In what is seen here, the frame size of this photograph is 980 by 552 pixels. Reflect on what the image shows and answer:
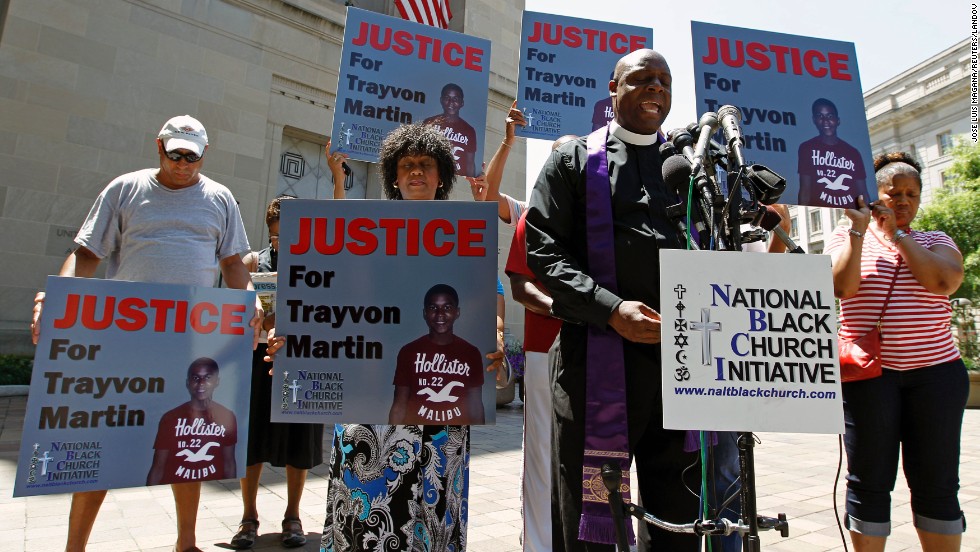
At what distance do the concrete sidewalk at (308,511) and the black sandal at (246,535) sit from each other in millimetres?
53

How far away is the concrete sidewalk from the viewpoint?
10.4 feet

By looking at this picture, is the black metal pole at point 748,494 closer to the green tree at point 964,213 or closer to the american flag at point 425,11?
the american flag at point 425,11

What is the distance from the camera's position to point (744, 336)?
1405mm

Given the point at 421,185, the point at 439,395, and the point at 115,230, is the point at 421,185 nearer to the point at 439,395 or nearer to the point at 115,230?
the point at 439,395

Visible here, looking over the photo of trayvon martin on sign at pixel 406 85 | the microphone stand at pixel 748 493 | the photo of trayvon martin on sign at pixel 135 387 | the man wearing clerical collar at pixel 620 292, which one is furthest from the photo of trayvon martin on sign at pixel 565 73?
the microphone stand at pixel 748 493

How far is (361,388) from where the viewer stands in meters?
2.12

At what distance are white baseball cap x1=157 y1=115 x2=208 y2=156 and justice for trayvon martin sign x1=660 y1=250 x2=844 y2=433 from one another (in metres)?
2.35

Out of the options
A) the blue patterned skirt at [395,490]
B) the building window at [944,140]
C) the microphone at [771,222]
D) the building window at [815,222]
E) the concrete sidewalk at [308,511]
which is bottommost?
the concrete sidewalk at [308,511]

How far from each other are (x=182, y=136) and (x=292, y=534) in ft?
7.12

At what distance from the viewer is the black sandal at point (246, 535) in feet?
10.2

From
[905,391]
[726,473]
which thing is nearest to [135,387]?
[726,473]

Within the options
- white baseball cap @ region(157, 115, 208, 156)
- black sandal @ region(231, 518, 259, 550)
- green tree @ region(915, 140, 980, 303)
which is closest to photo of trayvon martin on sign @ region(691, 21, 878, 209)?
white baseball cap @ region(157, 115, 208, 156)

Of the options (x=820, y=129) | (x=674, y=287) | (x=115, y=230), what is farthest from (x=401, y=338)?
(x=820, y=129)

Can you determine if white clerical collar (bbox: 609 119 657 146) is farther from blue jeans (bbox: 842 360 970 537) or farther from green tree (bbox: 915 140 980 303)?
green tree (bbox: 915 140 980 303)
